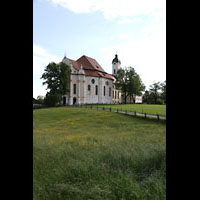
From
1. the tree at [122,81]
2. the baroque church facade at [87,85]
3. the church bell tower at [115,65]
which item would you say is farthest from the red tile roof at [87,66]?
the church bell tower at [115,65]

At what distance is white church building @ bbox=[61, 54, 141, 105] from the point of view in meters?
50.1

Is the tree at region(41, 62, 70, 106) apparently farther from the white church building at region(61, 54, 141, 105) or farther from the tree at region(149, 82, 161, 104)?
the tree at region(149, 82, 161, 104)

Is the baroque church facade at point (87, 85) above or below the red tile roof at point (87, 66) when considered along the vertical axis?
below

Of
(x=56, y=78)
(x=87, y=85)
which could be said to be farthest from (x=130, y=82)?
(x=56, y=78)

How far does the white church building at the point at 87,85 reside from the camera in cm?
5009

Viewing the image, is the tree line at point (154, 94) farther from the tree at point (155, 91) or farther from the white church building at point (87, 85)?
the white church building at point (87, 85)

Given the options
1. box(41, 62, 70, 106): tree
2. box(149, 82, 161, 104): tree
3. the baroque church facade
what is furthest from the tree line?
box(41, 62, 70, 106): tree

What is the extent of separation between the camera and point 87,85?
53.1 m
